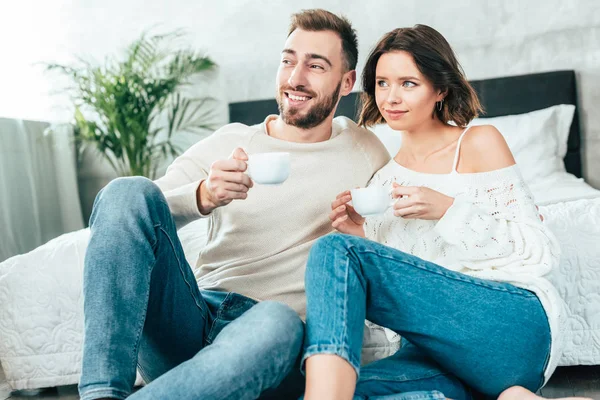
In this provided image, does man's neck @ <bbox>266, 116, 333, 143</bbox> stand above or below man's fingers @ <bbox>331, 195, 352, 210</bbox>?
above

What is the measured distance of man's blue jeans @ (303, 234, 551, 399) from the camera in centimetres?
123

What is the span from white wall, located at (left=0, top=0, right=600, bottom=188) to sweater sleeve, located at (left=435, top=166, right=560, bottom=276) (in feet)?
7.30

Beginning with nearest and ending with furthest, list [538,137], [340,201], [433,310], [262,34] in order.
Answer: [433,310] < [340,201] < [538,137] < [262,34]

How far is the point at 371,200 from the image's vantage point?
1357mm

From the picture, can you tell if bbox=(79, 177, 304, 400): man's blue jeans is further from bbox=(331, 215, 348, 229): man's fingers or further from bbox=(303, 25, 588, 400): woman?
bbox=(331, 215, 348, 229): man's fingers

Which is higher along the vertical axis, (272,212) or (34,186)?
(272,212)

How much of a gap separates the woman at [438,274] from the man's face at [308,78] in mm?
194

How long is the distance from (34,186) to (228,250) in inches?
Result: 98.1

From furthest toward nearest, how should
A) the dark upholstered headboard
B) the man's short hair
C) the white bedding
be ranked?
the dark upholstered headboard, the white bedding, the man's short hair

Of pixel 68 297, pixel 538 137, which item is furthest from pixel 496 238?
pixel 538 137

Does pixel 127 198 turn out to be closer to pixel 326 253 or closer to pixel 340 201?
pixel 326 253

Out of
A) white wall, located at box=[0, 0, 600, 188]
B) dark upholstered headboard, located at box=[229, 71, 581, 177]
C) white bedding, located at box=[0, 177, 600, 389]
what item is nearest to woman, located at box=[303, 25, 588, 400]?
white bedding, located at box=[0, 177, 600, 389]

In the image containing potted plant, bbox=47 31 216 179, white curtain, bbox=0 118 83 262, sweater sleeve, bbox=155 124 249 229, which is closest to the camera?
sweater sleeve, bbox=155 124 249 229

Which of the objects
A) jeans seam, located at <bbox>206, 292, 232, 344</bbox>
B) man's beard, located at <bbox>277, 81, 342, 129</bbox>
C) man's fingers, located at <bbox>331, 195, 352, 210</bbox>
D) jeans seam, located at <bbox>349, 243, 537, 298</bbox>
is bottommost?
jeans seam, located at <bbox>206, 292, 232, 344</bbox>
